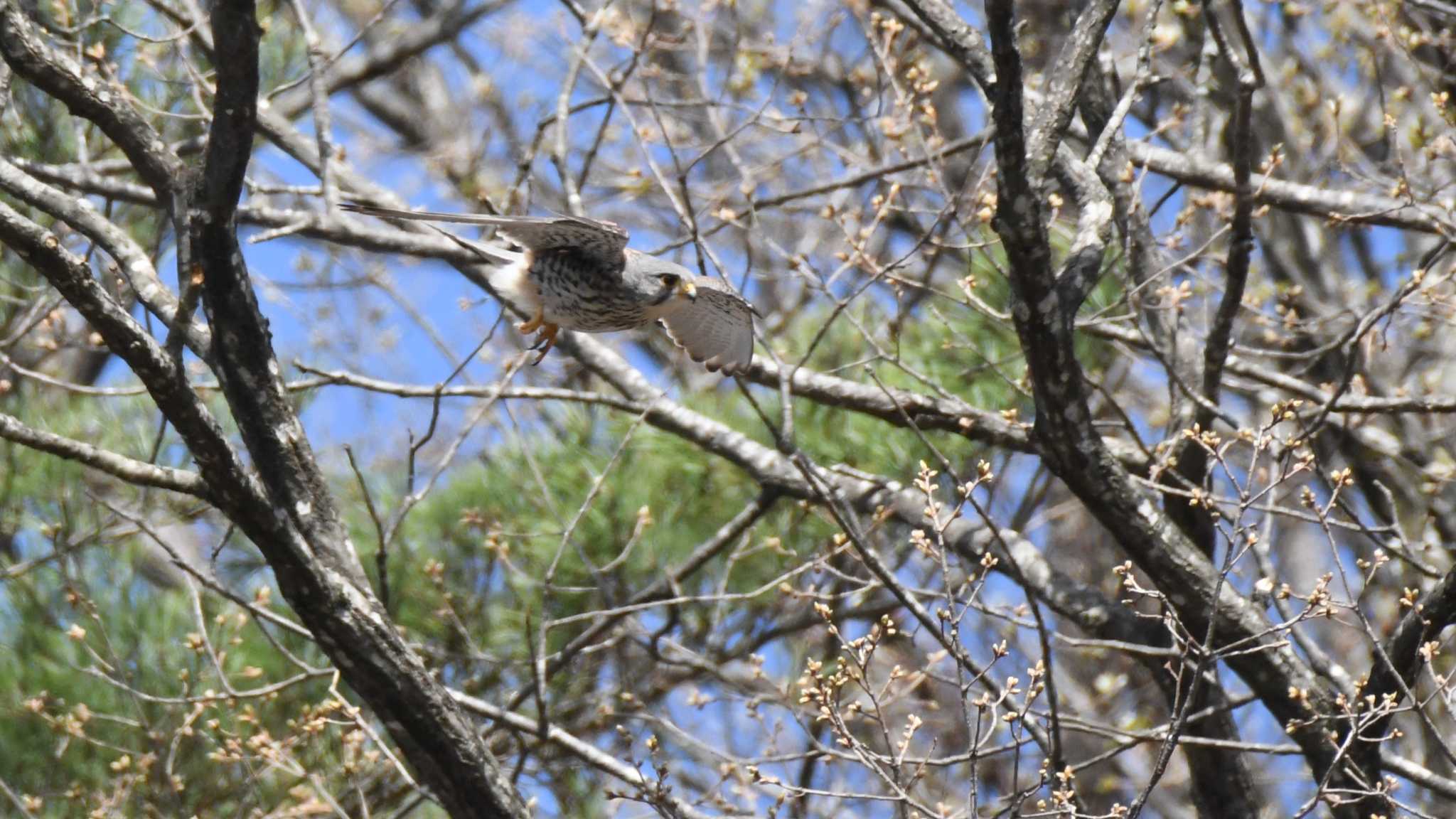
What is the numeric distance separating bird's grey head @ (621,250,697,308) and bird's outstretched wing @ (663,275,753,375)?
0.04m

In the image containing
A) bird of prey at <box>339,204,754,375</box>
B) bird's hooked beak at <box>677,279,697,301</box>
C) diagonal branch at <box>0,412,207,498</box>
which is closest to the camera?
diagonal branch at <box>0,412,207,498</box>

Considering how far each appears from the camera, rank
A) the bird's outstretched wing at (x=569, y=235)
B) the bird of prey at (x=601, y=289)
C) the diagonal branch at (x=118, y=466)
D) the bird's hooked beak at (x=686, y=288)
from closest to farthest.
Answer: the diagonal branch at (x=118, y=466) → the bird's outstretched wing at (x=569, y=235) → the bird of prey at (x=601, y=289) → the bird's hooked beak at (x=686, y=288)

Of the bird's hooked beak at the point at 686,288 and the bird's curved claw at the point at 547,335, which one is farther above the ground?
the bird's hooked beak at the point at 686,288

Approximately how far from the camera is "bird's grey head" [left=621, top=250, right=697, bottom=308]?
427 centimetres

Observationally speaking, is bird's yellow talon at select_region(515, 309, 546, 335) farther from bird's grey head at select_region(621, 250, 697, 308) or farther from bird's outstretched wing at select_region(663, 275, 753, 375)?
bird's outstretched wing at select_region(663, 275, 753, 375)

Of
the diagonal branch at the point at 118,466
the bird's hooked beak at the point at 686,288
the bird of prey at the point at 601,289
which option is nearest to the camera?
the diagonal branch at the point at 118,466

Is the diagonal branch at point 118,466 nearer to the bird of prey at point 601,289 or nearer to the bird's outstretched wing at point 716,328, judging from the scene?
the bird of prey at point 601,289

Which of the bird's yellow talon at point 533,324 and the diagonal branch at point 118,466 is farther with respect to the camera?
the bird's yellow talon at point 533,324

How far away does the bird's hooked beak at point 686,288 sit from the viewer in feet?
14.1

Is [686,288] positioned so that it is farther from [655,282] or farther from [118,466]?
[118,466]

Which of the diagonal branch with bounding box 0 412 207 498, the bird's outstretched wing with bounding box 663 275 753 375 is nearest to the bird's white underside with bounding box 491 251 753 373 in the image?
the bird's outstretched wing with bounding box 663 275 753 375

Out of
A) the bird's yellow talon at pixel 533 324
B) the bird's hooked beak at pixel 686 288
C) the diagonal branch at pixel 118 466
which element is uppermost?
the bird's hooked beak at pixel 686 288

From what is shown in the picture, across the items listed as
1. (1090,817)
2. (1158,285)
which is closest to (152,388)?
(1090,817)


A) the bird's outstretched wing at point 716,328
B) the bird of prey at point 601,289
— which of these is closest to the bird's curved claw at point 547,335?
the bird of prey at point 601,289
